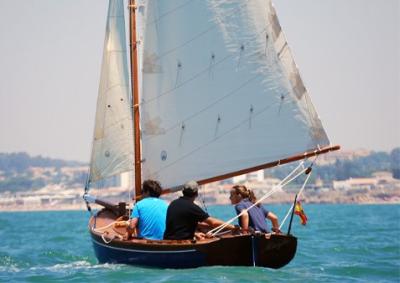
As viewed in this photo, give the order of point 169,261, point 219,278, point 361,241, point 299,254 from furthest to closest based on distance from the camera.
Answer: point 361,241 < point 299,254 < point 169,261 < point 219,278

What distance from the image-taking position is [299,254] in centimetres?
2561

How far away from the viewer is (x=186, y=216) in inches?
707

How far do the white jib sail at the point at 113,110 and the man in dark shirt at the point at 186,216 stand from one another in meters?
4.78

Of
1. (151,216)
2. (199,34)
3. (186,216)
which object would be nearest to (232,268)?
(186,216)

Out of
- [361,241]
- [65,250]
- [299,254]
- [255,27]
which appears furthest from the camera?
[361,241]

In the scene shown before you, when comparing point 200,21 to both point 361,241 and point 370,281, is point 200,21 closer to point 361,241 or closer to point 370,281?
point 370,281

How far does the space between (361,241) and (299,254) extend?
23.8 ft

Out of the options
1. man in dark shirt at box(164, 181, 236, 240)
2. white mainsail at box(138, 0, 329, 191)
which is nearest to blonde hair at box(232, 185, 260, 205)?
man in dark shirt at box(164, 181, 236, 240)

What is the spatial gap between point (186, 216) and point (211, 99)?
3943 millimetres

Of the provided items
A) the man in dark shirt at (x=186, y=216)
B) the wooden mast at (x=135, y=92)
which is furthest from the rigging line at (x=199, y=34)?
the man in dark shirt at (x=186, y=216)

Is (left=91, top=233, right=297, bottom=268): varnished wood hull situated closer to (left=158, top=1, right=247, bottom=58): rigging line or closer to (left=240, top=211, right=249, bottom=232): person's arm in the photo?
(left=240, top=211, right=249, bottom=232): person's arm

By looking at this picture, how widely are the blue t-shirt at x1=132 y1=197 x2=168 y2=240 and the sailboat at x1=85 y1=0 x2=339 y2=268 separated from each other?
84 cm

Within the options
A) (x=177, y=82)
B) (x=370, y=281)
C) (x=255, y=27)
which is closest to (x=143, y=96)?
(x=177, y=82)

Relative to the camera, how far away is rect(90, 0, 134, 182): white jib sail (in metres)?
22.8
